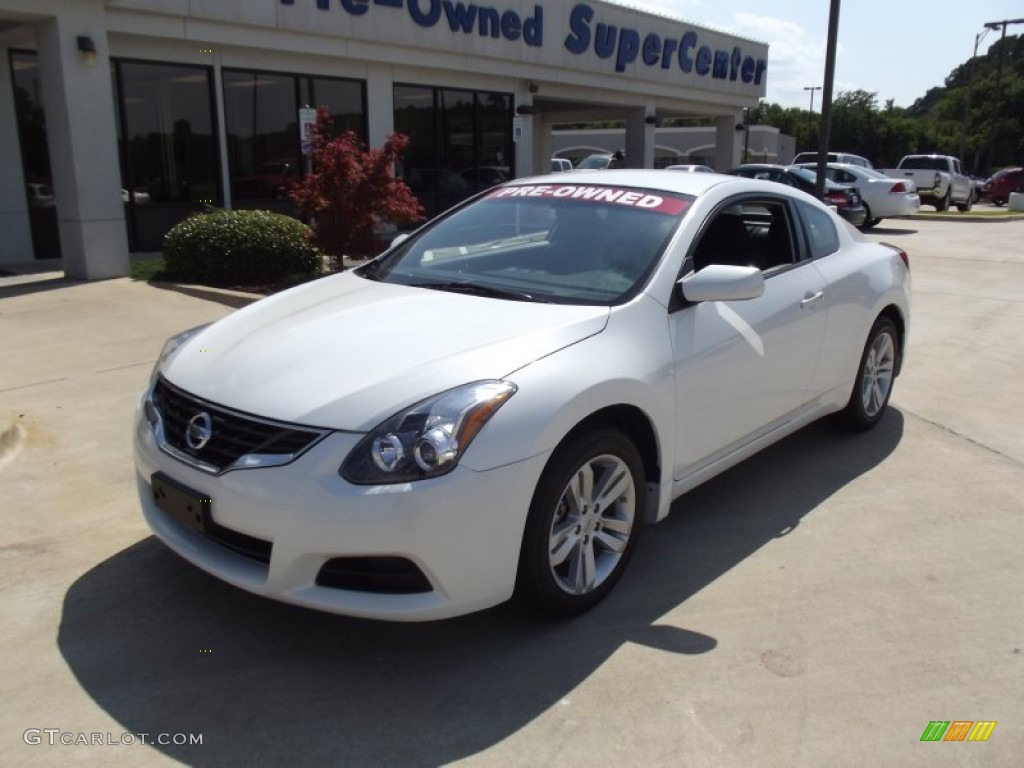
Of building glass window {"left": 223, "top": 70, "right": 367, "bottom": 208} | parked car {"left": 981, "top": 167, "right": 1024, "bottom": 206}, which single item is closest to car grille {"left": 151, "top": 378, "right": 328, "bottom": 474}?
building glass window {"left": 223, "top": 70, "right": 367, "bottom": 208}

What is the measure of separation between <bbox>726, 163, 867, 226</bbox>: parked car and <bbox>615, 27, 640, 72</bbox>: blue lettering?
3.74 m

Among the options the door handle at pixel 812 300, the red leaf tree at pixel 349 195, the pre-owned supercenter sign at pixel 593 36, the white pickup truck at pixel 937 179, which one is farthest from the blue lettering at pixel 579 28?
the door handle at pixel 812 300

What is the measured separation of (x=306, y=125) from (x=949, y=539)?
1191cm

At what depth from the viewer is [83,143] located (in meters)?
10.5

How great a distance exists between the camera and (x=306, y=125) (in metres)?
13.7

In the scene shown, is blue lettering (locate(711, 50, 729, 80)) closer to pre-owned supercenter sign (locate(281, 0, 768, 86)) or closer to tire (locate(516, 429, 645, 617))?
pre-owned supercenter sign (locate(281, 0, 768, 86))

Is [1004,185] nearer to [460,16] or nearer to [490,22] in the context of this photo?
[490,22]

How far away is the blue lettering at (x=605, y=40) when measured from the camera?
66.0 ft

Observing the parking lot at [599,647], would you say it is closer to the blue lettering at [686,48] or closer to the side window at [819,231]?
the side window at [819,231]

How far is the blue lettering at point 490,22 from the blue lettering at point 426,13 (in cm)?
135

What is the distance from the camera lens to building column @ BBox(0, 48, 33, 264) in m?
11.8

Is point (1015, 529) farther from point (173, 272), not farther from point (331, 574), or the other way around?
point (173, 272)

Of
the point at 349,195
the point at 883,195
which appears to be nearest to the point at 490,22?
the point at 349,195

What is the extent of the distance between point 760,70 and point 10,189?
71.3 ft
